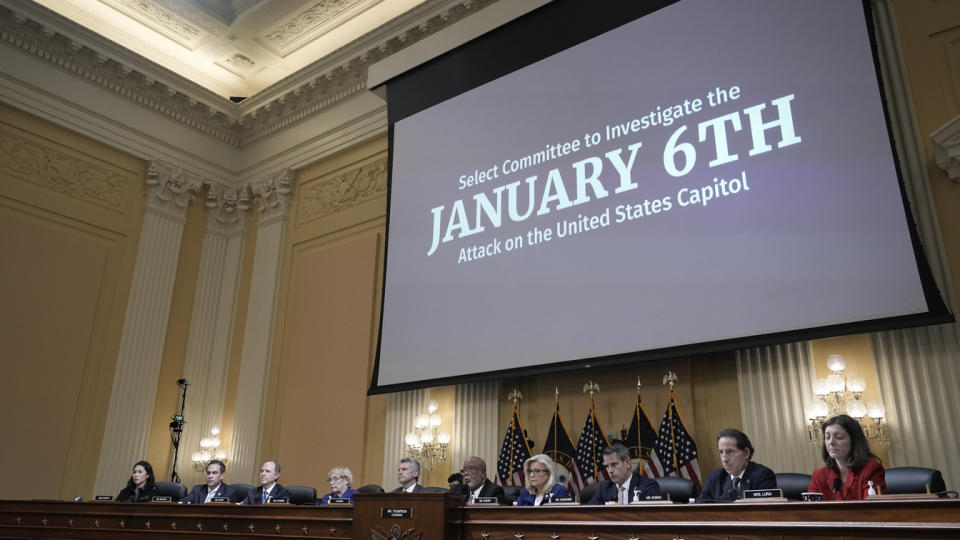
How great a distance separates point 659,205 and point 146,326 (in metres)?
6.27

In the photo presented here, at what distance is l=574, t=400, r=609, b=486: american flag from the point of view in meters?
5.61

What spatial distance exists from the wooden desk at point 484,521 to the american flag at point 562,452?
2.33m

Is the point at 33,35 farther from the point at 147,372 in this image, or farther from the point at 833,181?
the point at 833,181

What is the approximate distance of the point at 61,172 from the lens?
8484mm

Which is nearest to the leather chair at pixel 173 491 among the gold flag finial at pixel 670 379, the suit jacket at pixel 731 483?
the gold flag finial at pixel 670 379

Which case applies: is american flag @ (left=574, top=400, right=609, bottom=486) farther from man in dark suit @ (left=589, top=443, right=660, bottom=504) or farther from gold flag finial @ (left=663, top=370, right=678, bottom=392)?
man in dark suit @ (left=589, top=443, right=660, bottom=504)

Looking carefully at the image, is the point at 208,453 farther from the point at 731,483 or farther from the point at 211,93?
the point at 731,483

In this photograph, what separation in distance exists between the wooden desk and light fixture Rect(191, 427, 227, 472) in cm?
325

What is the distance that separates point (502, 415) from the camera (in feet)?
21.4

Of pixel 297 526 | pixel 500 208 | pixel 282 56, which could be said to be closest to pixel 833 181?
pixel 500 208

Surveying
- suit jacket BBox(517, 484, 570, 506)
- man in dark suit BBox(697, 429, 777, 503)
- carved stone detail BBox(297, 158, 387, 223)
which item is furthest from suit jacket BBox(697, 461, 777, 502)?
carved stone detail BBox(297, 158, 387, 223)

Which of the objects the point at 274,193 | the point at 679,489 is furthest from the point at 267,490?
the point at 274,193

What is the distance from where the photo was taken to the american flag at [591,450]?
5.61m

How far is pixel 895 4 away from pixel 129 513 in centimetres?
641
